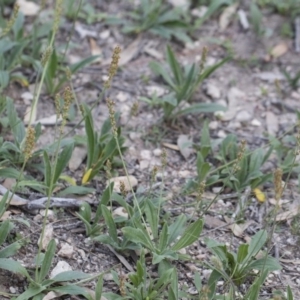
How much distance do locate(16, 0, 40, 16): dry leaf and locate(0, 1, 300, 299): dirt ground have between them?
262 mm

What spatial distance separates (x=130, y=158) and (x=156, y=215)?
701 mm

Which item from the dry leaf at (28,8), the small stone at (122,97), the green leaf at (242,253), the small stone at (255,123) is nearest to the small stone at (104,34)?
the dry leaf at (28,8)

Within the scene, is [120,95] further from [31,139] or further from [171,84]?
[31,139]

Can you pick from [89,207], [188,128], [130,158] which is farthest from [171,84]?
[89,207]

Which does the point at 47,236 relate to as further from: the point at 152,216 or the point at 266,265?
the point at 266,265

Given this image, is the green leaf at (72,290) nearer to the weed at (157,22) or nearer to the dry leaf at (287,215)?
the dry leaf at (287,215)

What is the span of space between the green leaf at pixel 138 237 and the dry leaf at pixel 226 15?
2341mm

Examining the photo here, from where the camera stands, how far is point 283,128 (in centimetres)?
390

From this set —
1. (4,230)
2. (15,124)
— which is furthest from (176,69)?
(4,230)

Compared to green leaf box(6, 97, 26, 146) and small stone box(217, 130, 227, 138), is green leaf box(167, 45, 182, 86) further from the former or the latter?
green leaf box(6, 97, 26, 146)

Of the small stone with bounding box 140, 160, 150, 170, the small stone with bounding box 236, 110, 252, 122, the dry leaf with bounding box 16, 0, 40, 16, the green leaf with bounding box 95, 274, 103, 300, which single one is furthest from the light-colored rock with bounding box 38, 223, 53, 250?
the dry leaf with bounding box 16, 0, 40, 16

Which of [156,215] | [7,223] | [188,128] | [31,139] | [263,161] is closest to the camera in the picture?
[31,139]

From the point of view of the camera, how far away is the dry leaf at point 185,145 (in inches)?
141

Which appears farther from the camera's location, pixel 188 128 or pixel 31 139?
pixel 188 128
